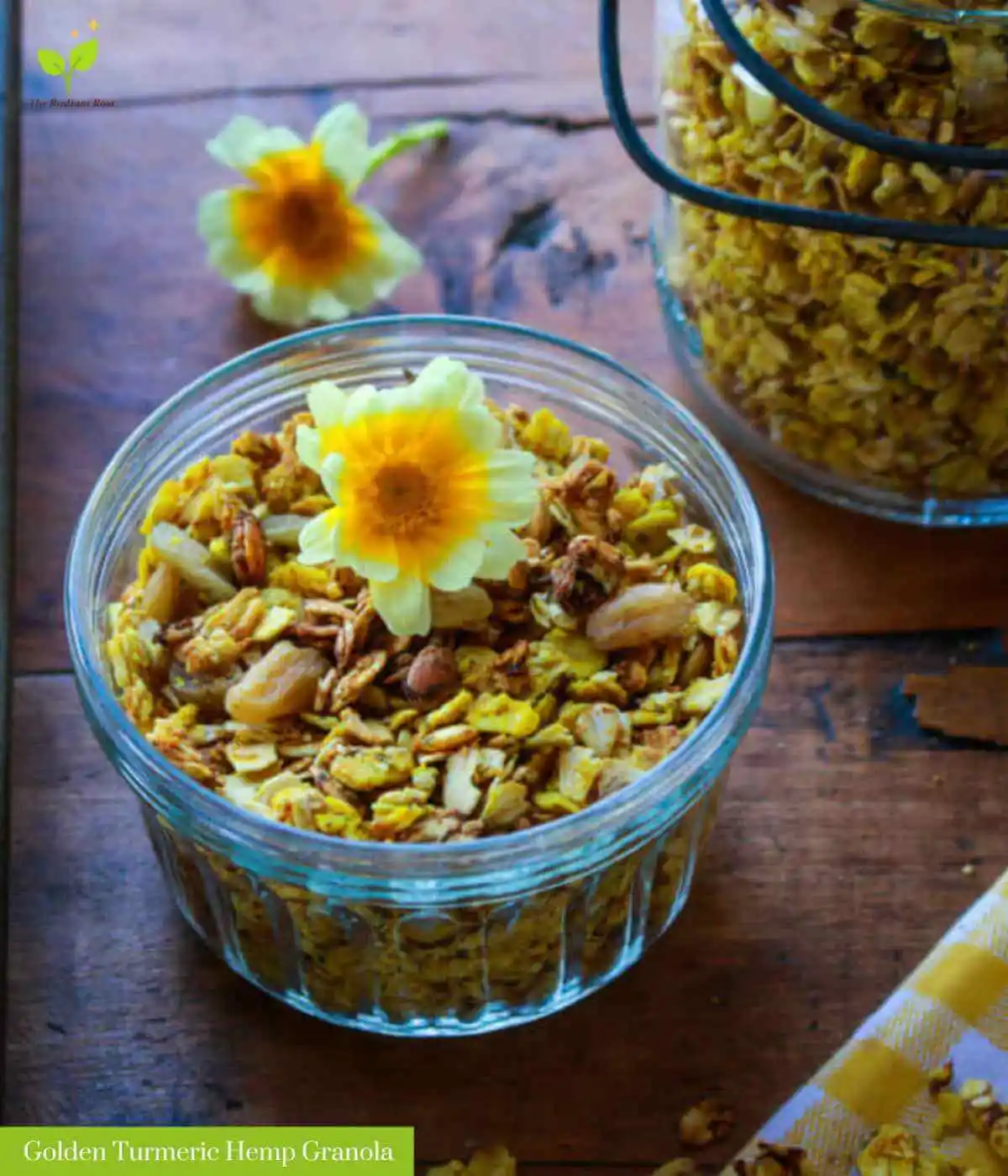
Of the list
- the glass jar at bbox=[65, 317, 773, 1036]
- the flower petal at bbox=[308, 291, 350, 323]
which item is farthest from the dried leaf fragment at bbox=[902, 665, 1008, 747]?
the flower petal at bbox=[308, 291, 350, 323]

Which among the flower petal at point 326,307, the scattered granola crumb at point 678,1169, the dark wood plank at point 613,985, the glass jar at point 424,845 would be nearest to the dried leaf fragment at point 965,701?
the dark wood plank at point 613,985

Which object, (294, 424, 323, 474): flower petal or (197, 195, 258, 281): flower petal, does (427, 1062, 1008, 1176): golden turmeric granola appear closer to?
(294, 424, 323, 474): flower petal

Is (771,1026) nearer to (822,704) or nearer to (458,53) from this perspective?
(822,704)

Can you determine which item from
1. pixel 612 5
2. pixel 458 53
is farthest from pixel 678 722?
pixel 458 53

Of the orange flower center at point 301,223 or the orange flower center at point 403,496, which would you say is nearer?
the orange flower center at point 403,496

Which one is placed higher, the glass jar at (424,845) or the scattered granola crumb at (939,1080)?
the glass jar at (424,845)

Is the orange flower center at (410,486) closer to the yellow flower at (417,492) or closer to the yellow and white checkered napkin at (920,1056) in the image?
the yellow flower at (417,492)

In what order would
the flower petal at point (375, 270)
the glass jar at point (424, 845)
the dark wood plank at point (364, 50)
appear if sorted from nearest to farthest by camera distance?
the glass jar at point (424, 845), the flower petal at point (375, 270), the dark wood plank at point (364, 50)

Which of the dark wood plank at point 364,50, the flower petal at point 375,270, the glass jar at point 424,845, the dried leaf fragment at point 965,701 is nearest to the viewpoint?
the glass jar at point 424,845
